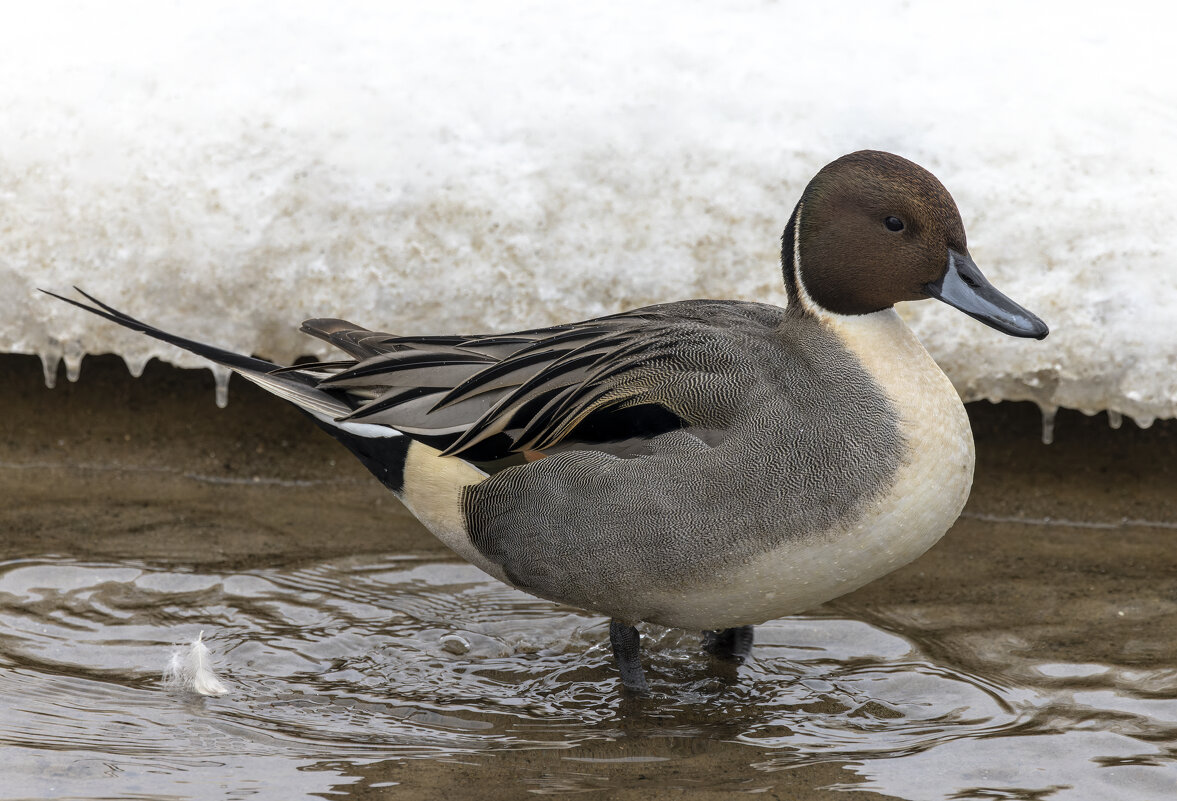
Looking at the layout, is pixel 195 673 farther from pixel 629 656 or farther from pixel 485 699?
pixel 629 656

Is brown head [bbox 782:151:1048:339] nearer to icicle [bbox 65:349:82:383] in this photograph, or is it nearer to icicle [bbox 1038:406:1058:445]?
icicle [bbox 1038:406:1058:445]

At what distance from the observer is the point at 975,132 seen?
16.1ft

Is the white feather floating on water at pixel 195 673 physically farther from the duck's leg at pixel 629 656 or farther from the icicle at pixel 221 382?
the icicle at pixel 221 382

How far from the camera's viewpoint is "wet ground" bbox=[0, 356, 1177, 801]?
9.56 ft

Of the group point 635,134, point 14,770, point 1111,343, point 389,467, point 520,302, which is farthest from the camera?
point 635,134

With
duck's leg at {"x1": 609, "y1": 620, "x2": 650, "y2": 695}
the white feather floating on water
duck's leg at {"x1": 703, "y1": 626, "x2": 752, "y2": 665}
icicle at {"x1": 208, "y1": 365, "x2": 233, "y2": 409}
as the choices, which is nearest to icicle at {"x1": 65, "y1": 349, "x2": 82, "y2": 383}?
icicle at {"x1": 208, "y1": 365, "x2": 233, "y2": 409}

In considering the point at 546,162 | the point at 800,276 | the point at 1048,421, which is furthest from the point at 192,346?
the point at 1048,421

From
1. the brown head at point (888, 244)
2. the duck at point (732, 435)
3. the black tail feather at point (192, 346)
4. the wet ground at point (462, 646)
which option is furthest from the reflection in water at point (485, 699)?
the brown head at point (888, 244)

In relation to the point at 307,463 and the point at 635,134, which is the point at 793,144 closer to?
the point at 635,134

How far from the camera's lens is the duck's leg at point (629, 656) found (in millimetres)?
3426

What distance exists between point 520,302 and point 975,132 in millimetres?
1781

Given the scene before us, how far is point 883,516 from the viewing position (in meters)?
3.03

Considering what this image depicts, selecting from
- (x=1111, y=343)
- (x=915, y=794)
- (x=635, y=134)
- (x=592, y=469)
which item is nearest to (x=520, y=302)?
(x=635, y=134)

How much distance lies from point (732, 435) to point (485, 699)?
0.91 m
